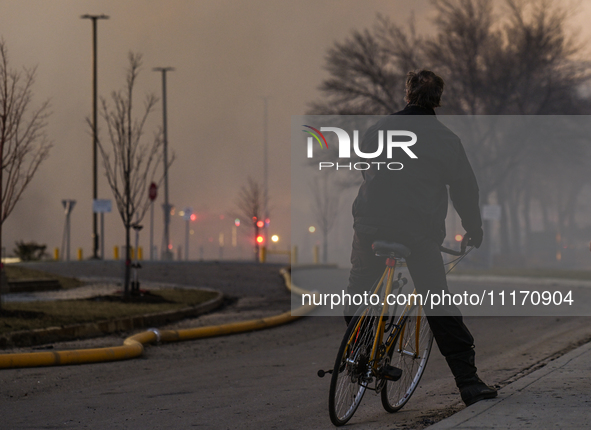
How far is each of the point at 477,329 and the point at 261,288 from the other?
9.13m

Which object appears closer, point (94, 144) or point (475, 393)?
point (475, 393)

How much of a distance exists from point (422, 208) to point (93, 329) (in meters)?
6.81

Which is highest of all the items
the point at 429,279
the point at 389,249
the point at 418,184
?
the point at 418,184

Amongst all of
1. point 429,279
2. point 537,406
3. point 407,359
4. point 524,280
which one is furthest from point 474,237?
point 524,280

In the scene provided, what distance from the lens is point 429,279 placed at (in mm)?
4645

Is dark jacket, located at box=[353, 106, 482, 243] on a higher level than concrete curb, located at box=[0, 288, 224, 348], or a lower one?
higher

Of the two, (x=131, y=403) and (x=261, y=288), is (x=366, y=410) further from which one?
(x=261, y=288)

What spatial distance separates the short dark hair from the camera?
476 cm

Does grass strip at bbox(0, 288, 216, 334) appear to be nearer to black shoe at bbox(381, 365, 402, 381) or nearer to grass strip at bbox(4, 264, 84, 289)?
grass strip at bbox(4, 264, 84, 289)

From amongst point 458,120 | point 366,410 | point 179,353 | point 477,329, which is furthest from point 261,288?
point 458,120

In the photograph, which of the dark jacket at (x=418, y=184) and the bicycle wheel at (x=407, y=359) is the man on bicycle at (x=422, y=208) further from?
the bicycle wheel at (x=407, y=359)

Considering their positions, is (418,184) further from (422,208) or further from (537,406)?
(537,406)

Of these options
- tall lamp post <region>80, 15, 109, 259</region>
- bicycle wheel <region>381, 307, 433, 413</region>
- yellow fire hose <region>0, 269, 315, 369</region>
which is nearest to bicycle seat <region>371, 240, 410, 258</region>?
bicycle wheel <region>381, 307, 433, 413</region>

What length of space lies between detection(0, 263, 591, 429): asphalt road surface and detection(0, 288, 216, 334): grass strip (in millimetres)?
907
